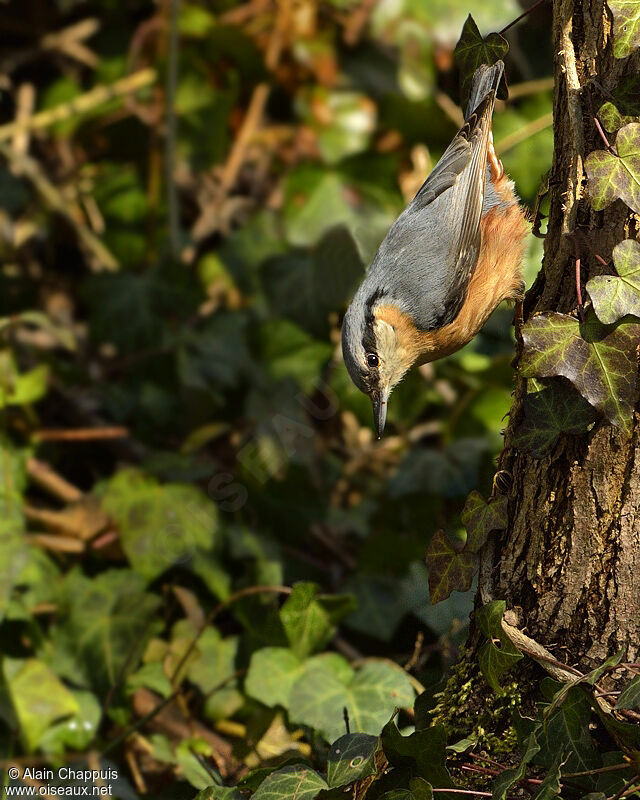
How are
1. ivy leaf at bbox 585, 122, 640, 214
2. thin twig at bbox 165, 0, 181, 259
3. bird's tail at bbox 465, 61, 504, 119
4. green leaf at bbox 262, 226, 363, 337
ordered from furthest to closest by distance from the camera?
thin twig at bbox 165, 0, 181, 259, green leaf at bbox 262, 226, 363, 337, bird's tail at bbox 465, 61, 504, 119, ivy leaf at bbox 585, 122, 640, 214

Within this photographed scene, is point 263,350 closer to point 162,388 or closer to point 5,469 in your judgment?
point 162,388

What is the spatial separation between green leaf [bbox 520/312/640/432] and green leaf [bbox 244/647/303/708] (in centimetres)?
135

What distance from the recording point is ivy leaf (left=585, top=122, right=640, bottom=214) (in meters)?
1.65

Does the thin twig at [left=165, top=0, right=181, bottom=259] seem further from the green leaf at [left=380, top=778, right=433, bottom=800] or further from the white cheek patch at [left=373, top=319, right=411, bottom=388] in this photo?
the green leaf at [left=380, top=778, right=433, bottom=800]

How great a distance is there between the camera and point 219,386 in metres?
3.85

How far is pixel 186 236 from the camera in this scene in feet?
14.6

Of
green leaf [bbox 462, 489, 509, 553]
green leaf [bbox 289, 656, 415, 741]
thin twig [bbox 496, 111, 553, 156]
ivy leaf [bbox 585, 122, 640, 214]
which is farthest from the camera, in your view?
thin twig [bbox 496, 111, 553, 156]

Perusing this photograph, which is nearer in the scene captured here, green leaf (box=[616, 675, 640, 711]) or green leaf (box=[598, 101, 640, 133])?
green leaf (box=[616, 675, 640, 711])

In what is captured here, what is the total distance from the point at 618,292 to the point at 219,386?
2396 mm

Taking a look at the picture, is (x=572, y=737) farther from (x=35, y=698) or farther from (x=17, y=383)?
(x=17, y=383)

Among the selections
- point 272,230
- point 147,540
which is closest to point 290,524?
point 147,540

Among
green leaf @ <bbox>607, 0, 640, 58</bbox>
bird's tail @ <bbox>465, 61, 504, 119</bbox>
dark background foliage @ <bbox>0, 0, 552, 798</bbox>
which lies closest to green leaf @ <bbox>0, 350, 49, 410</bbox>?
dark background foliage @ <bbox>0, 0, 552, 798</bbox>

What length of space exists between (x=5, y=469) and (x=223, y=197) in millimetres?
1934

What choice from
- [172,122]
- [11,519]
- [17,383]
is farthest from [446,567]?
[172,122]
